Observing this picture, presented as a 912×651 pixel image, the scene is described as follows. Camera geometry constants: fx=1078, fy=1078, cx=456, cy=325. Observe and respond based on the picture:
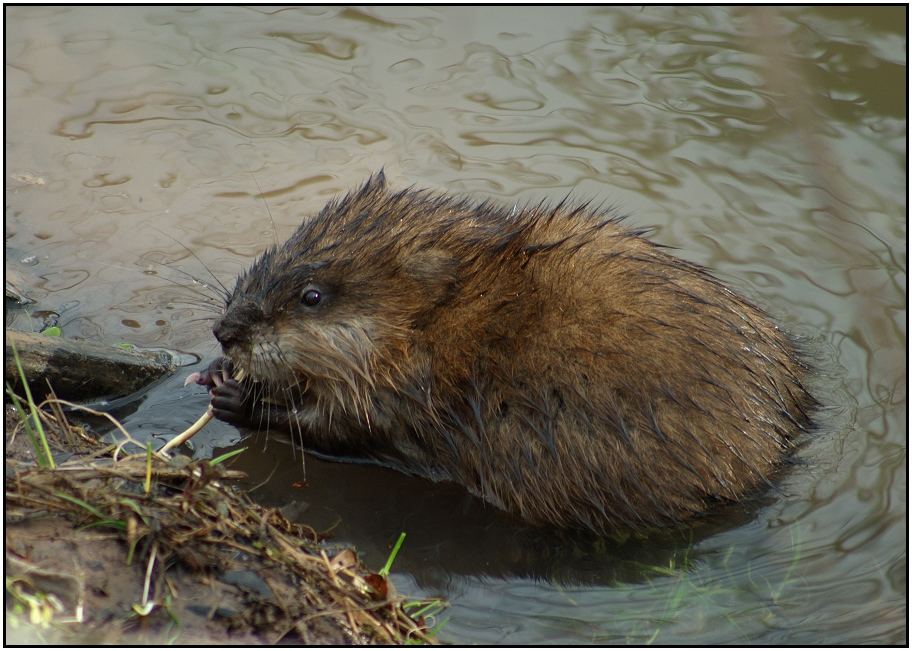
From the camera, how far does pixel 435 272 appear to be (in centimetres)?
456

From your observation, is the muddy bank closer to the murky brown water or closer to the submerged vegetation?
the submerged vegetation

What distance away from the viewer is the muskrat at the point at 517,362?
4.15 m

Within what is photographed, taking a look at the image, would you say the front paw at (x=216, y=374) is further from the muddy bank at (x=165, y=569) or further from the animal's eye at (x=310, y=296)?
the muddy bank at (x=165, y=569)

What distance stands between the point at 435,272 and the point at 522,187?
2.05 m

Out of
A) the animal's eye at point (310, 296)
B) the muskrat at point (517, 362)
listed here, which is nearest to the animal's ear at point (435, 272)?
the muskrat at point (517, 362)

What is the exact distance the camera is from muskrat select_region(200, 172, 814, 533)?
163 inches

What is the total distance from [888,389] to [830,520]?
38.8 inches

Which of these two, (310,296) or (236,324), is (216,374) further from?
(310,296)

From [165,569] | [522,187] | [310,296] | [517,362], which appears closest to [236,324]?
[310,296]

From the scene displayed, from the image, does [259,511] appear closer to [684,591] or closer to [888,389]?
[684,591]

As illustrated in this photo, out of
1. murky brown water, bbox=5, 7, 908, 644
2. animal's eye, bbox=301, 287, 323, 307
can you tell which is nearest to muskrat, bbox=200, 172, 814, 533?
animal's eye, bbox=301, 287, 323, 307

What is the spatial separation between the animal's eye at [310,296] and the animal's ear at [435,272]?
386 millimetres

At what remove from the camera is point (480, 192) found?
6.42 m

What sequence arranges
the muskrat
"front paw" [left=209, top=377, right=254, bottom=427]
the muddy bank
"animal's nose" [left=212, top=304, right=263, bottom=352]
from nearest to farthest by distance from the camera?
the muddy bank < the muskrat < "animal's nose" [left=212, top=304, right=263, bottom=352] < "front paw" [left=209, top=377, right=254, bottom=427]
